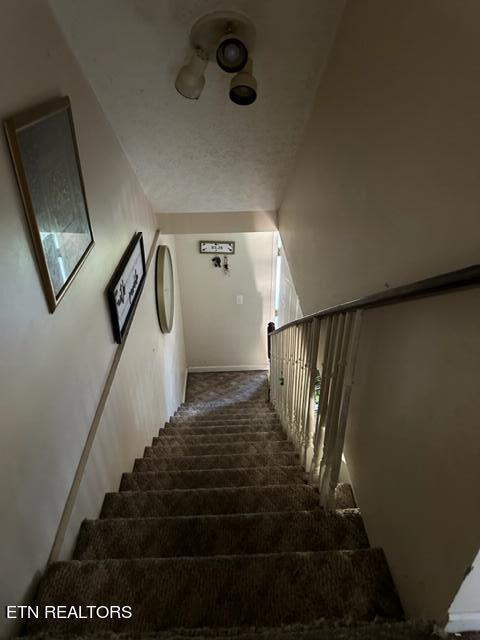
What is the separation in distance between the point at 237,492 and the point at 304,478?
1.37 feet

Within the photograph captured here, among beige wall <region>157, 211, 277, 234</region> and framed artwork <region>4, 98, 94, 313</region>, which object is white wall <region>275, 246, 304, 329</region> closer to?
beige wall <region>157, 211, 277, 234</region>

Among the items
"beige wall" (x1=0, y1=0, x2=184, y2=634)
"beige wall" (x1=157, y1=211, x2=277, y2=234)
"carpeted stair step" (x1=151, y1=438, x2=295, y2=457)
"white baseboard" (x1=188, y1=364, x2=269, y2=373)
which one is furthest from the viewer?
"white baseboard" (x1=188, y1=364, x2=269, y2=373)

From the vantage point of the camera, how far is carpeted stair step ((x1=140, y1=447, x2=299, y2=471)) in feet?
6.39

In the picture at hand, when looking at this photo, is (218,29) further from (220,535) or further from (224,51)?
(220,535)

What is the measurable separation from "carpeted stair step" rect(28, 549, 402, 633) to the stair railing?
0.33m

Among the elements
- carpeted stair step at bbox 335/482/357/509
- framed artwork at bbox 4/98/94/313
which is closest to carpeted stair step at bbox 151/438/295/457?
carpeted stair step at bbox 335/482/357/509

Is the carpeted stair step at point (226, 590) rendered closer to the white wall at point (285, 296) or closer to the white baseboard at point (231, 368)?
the white wall at point (285, 296)

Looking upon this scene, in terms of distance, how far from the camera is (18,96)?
2.81 ft

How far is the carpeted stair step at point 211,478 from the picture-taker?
1695mm

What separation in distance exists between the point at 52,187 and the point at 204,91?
932mm

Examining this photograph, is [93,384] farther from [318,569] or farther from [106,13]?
[106,13]

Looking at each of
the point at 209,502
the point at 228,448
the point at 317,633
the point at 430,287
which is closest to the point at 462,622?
the point at 317,633

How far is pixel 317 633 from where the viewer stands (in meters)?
0.73

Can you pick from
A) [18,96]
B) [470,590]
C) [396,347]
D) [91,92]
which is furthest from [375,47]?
[470,590]
